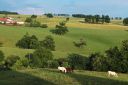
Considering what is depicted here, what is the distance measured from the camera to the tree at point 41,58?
89.0 metres

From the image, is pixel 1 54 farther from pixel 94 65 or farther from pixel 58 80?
pixel 58 80

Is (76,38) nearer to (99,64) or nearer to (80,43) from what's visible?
(80,43)

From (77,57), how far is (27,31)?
4850cm

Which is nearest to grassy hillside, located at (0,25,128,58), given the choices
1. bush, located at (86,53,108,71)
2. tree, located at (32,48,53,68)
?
tree, located at (32,48,53,68)

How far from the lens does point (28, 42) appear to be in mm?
131500

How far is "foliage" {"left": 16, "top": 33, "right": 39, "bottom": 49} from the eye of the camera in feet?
417

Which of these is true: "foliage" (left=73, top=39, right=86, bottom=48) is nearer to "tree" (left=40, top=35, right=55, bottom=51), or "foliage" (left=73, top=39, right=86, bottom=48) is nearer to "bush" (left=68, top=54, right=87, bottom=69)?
"tree" (left=40, top=35, right=55, bottom=51)

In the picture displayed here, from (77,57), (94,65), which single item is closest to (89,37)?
(77,57)

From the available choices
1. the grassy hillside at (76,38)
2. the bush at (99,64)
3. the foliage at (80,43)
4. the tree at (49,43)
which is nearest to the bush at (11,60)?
the bush at (99,64)

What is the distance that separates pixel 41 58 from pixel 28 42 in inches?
1399

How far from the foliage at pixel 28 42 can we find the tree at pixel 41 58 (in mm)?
26336

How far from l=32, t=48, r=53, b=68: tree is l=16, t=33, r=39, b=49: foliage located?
26.3 meters

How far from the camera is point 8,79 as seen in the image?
110ft

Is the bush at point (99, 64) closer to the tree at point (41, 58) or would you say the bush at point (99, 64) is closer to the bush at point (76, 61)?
the bush at point (76, 61)
